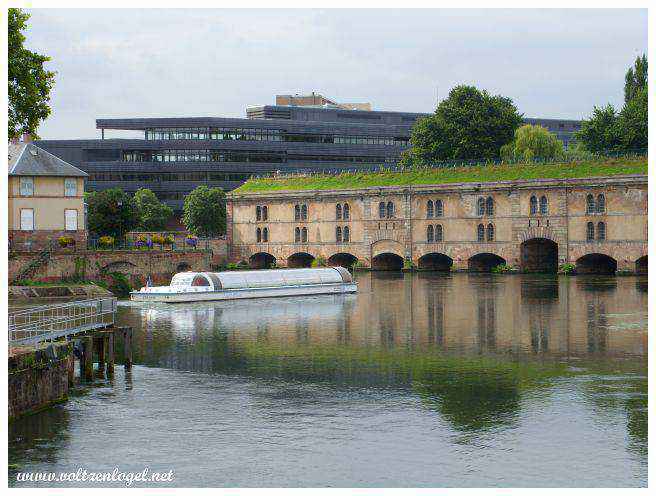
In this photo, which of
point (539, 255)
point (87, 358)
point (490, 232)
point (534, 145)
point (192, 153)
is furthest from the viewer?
point (192, 153)

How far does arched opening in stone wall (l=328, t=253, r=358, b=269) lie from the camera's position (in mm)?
111438

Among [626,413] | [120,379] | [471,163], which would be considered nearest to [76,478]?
[120,379]

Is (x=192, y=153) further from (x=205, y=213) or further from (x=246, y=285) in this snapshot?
(x=246, y=285)

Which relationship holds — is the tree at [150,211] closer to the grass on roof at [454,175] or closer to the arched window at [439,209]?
the grass on roof at [454,175]

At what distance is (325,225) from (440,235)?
14.1 m

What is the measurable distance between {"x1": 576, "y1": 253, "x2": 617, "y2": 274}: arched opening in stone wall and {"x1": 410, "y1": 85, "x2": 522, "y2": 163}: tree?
27.0m

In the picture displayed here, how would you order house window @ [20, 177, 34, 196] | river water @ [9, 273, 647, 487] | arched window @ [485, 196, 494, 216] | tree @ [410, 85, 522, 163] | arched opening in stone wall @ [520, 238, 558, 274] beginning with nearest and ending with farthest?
river water @ [9, 273, 647, 487] < house window @ [20, 177, 34, 196] < arched opening in stone wall @ [520, 238, 558, 274] < arched window @ [485, 196, 494, 216] < tree @ [410, 85, 522, 163]

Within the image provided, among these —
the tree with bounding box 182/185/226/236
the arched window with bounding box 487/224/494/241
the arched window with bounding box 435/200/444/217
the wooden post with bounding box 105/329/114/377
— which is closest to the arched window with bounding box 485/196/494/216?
the arched window with bounding box 487/224/494/241

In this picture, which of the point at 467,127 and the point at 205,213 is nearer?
the point at 467,127

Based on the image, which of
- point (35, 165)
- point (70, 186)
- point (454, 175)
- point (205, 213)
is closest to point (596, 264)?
point (454, 175)

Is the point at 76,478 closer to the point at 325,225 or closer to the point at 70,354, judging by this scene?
the point at 70,354

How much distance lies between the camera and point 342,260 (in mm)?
112375

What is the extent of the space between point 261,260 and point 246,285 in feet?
148

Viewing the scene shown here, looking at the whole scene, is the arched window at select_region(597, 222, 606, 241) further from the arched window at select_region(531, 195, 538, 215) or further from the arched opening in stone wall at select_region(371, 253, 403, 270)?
the arched opening in stone wall at select_region(371, 253, 403, 270)
